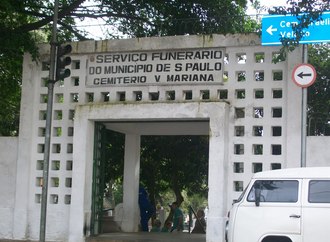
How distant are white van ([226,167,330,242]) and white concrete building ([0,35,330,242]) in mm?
2298

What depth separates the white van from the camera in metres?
8.61

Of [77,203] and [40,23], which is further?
[40,23]

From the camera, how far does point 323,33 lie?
35.8ft

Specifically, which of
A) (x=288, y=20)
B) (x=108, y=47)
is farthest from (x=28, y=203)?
(x=288, y=20)

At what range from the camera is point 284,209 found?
884 cm

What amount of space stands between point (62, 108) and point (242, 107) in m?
4.15

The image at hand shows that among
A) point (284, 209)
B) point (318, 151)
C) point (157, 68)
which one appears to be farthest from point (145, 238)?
point (284, 209)

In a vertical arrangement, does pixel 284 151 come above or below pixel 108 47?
below

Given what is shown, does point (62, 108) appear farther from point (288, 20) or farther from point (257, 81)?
point (288, 20)

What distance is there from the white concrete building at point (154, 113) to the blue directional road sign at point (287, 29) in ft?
1.52

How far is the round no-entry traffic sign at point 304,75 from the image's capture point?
34.4 feet

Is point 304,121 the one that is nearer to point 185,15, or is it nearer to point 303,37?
point 303,37

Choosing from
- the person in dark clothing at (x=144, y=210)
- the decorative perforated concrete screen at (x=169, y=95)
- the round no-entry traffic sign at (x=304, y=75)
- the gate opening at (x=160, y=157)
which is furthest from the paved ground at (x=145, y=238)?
the round no-entry traffic sign at (x=304, y=75)

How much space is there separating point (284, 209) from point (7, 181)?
7016 mm
